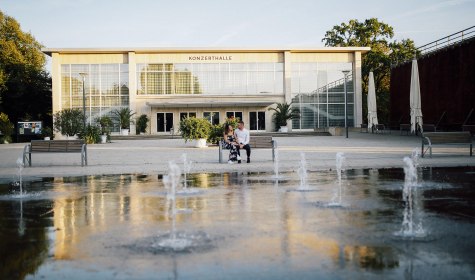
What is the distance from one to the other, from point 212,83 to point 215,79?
0.51m

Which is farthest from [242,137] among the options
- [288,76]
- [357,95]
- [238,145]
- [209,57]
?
[357,95]

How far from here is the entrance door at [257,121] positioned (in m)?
50.3

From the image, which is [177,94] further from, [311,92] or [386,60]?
[386,60]

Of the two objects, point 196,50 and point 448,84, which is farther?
point 196,50

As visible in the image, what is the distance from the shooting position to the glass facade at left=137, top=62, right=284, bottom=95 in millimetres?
49906

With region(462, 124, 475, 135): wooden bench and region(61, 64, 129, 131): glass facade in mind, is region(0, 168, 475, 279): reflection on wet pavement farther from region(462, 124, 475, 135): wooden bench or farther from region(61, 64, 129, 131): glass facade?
region(61, 64, 129, 131): glass facade

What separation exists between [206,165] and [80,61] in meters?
37.9

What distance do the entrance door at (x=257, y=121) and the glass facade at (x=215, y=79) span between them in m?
2.18

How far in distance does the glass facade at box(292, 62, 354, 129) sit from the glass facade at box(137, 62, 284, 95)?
191cm

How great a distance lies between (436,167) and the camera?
43.8 feet

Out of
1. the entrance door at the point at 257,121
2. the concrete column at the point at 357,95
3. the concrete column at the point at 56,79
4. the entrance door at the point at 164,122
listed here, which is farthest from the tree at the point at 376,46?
the concrete column at the point at 56,79

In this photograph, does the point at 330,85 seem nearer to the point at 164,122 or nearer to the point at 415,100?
the point at 164,122

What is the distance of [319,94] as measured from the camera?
50688mm

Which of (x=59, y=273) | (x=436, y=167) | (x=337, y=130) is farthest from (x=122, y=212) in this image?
(x=337, y=130)
